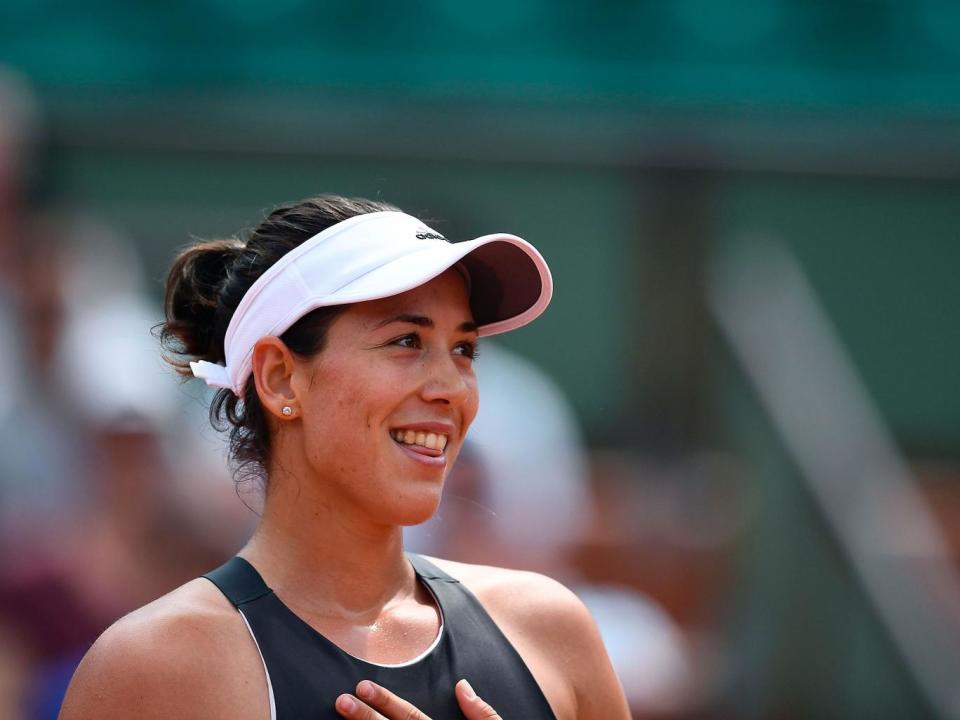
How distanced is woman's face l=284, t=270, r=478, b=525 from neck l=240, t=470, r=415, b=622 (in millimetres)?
44

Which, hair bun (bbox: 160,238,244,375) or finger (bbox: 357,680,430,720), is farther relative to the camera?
hair bun (bbox: 160,238,244,375)

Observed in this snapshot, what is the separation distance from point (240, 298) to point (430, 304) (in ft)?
1.08

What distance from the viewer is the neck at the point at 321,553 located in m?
2.16

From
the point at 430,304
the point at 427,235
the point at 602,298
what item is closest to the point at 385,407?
the point at 430,304

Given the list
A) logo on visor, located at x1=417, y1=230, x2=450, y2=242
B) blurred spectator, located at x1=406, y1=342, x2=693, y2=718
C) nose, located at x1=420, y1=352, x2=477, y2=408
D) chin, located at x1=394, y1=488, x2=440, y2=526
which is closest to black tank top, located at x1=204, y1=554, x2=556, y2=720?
chin, located at x1=394, y1=488, x2=440, y2=526

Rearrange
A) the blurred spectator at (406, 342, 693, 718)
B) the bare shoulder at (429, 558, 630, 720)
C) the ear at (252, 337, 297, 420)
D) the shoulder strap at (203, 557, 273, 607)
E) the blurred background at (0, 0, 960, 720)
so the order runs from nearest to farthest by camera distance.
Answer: the shoulder strap at (203, 557, 273, 607) → the ear at (252, 337, 297, 420) → the bare shoulder at (429, 558, 630, 720) → the blurred spectator at (406, 342, 693, 718) → the blurred background at (0, 0, 960, 720)

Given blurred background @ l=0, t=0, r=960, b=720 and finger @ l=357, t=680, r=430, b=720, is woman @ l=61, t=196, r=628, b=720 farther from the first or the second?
blurred background @ l=0, t=0, r=960, b=720

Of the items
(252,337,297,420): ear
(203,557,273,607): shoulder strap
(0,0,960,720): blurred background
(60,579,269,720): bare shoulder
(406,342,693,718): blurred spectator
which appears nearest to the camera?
(60,579,269,720): bare shoulder

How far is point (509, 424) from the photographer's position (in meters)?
5.00

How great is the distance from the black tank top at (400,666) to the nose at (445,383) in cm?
34

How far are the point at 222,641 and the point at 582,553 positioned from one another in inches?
124

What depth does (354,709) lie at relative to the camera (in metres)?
1.98

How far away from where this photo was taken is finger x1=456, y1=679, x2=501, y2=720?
2092 millimetres

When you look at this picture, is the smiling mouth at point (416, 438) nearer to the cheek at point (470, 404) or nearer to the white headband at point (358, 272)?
the cheek at point (470, 404)
